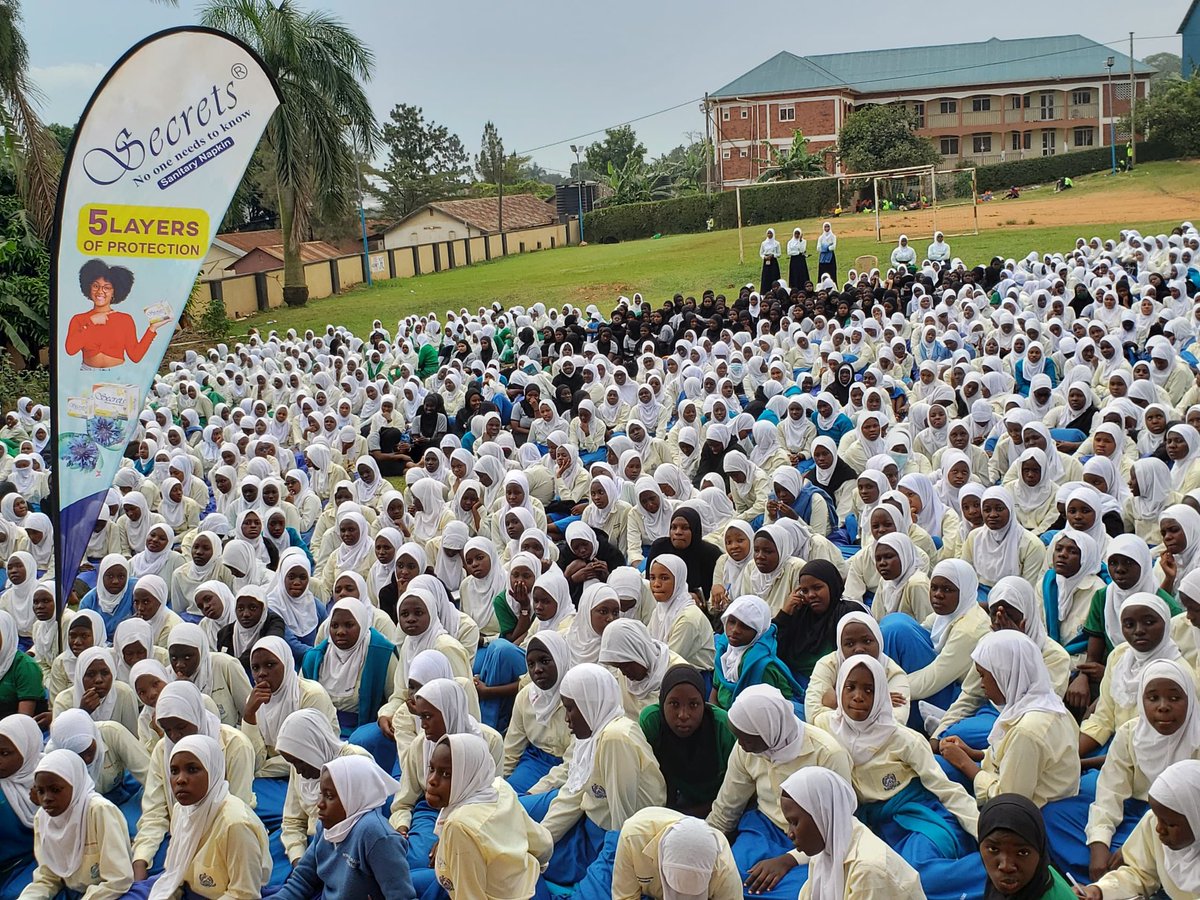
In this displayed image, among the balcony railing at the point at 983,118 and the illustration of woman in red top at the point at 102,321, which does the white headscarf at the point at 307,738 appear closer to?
the illustration of woman in red top at the point at 102,321

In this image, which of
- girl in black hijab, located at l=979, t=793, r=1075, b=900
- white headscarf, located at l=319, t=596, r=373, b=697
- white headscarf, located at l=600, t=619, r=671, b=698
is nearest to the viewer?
girl in black hijab, located at l=979, t=793, r=1075, b=900

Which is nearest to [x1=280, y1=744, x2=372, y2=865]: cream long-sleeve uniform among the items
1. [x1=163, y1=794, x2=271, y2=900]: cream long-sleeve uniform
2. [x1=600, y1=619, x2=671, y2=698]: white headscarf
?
[x1=163, y1=794, x2=271, y2=900]: cream long-sleeve uniform

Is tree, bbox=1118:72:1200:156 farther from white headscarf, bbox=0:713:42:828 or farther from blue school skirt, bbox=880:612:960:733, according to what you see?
white headscarf, bbox=0:713:42:828

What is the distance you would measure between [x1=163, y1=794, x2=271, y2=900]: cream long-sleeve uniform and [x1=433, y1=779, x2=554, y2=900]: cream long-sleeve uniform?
2.30 ft

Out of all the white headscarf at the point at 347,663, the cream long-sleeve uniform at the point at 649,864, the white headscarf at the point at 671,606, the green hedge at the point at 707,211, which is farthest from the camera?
the green hedge at the point at 707,211

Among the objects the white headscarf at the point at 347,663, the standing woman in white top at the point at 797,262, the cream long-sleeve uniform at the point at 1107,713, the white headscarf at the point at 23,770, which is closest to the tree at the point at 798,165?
the standing woman in white top at the point at 797,262

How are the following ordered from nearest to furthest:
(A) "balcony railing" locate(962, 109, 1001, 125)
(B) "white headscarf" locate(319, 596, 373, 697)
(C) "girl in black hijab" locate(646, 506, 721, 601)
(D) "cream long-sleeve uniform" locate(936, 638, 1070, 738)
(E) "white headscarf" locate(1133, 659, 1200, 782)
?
(E) "white headscarf" locate(1133, 659, 1200, 782) → (D) "cream long-sleeve uniform" locate(936, 638, 1070, 738) → (B) "white headscarf" locate(319, 596, 373, 697) → (C) "girl in black hijab" locate(646, 506, 721, 601) → (A) "balcony railing" locate(962, 109, 1001, 125)

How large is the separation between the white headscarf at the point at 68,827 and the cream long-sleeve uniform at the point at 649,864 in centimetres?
188

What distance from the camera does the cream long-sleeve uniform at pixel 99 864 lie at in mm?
3738

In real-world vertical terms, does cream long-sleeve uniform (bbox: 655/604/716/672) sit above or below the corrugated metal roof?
below

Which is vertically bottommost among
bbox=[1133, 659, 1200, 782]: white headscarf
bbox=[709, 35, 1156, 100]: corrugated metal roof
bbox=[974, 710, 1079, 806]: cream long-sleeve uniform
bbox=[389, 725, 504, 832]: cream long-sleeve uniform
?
bbox=[389, 725, 504, 832]: cream long-sleeve uniform

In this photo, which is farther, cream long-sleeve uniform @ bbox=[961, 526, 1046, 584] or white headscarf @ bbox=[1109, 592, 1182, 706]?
cream long-sleeve uniform @ bbox=[961, 526, 1046, 584]

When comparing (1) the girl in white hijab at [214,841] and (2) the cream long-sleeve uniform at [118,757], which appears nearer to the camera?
(1) the girl in white hijab at [214,841]

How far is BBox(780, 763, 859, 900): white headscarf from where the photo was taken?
2.83 m
